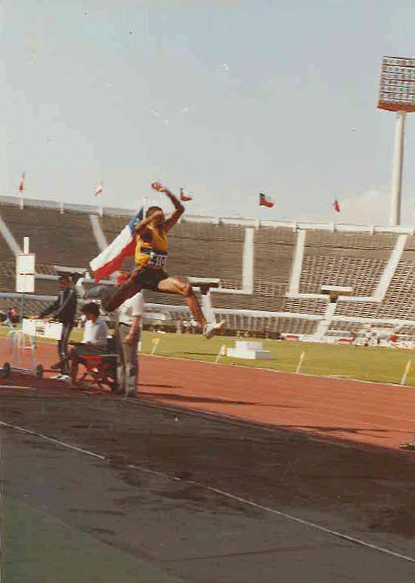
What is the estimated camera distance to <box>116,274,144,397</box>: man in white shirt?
13.0 metres

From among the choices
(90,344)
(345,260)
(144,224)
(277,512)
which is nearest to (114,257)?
(90,344)

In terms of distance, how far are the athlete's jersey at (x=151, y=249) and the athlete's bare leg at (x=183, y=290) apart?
0.42 metres

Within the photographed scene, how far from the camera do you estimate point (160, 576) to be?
14.5 ft

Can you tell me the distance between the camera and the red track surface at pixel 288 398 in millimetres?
12930

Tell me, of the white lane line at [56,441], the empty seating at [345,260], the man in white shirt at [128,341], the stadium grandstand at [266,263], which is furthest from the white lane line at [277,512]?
the empty seating at [345,260]

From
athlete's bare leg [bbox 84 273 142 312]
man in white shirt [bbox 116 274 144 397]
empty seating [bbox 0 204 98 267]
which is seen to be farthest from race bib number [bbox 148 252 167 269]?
empty seating [bbox 0 204 98 267]

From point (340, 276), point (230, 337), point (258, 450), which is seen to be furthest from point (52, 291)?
point (258, 450)

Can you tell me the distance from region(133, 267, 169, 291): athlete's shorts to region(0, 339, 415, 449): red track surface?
3809mm

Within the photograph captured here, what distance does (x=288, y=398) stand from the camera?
1805 centimetres

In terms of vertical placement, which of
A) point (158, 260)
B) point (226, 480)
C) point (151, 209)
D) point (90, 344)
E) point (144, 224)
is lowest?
point (226, 480)

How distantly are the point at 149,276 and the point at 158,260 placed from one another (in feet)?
0.92

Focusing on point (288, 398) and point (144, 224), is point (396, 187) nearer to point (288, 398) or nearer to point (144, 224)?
point (288, 398)

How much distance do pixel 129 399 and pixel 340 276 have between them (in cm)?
5550

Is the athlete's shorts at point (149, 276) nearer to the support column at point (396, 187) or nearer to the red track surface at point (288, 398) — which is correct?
the red track surface at point (288, 398)
